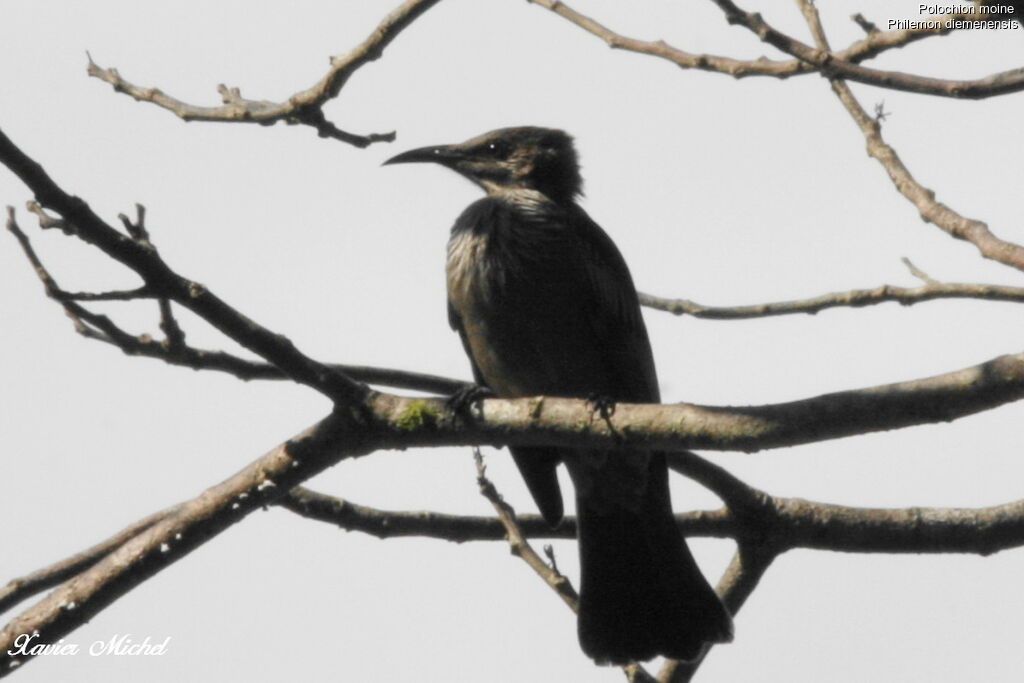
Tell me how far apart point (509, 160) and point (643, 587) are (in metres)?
2.38

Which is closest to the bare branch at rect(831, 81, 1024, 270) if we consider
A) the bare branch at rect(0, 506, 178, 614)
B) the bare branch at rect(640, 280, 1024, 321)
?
the bare branch at rect(640, 280, 1024, 321)

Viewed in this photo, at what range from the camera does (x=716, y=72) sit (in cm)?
345

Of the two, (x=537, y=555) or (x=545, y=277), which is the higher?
(x=545, y=277)

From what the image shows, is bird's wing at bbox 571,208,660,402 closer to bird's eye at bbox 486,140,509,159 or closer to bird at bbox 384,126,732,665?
bird at bbox 384,126,732,665

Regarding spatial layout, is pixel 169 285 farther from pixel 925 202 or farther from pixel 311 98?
pixel 925 202

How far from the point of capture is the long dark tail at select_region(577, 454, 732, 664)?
16.9ft

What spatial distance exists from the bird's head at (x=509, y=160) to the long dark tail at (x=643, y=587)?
177 centimetres

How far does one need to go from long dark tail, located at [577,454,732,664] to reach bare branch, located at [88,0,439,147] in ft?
6.22

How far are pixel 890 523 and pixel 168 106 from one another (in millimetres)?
2872

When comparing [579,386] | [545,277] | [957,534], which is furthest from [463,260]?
[957,534]

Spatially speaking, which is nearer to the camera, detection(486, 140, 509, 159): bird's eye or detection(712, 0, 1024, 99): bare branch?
detection(712, 0, 1024, 99): bare branch


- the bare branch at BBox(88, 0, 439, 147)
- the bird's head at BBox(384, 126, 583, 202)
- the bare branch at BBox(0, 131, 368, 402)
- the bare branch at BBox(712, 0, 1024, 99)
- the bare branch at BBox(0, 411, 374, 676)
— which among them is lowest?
the bare branch at BBox(0, 411, 374, 676)

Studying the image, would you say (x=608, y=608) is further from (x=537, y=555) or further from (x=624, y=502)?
(x=537, y=555)

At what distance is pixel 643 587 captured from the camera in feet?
18.1
